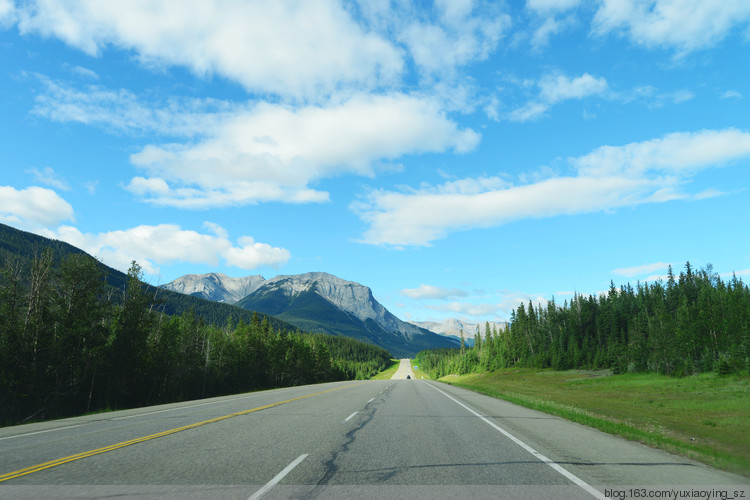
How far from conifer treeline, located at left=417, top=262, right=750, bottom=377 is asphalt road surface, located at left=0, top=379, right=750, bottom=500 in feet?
182

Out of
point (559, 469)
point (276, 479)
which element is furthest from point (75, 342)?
point (559, 469)

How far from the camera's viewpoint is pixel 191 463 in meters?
7.16

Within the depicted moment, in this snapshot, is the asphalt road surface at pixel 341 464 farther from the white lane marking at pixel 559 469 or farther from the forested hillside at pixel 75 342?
the forested hillside at pixel 75 342

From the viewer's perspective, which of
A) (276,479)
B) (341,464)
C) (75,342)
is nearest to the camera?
(276,479)

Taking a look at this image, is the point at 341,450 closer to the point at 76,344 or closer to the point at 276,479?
the point at 276,479

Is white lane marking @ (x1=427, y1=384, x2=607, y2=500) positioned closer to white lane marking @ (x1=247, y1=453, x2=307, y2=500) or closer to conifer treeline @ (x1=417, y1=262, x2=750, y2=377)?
white lane marking @ (x1=247, y1=453, x2=307, y2=500)

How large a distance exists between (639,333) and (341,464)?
91195 mm

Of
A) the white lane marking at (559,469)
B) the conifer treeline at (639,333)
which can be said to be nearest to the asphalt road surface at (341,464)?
the white lane marking at (559,469)

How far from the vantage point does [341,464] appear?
718 centimetres

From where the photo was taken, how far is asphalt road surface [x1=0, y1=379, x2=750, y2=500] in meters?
5.68

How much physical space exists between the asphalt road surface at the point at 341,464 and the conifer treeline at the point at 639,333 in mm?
55547

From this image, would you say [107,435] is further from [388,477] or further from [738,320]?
[738,320]

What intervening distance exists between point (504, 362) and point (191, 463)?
4957 inches

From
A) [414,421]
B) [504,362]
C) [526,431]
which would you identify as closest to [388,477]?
[526,431]
